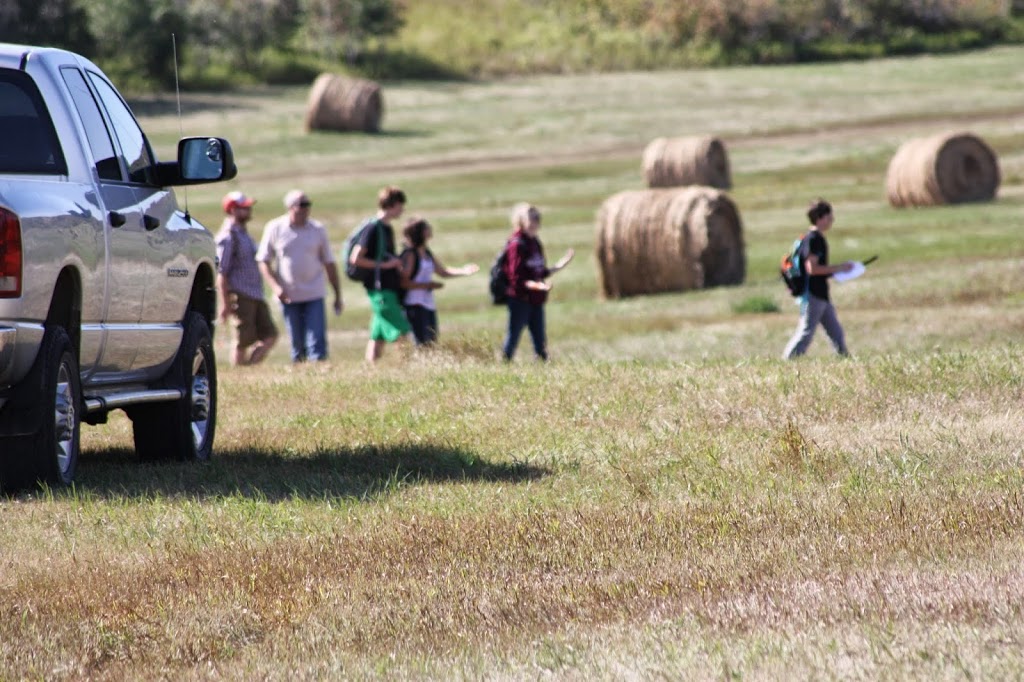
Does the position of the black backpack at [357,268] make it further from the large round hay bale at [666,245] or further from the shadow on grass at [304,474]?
the large round hay bale at [666,245]

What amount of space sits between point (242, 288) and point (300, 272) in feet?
1.89

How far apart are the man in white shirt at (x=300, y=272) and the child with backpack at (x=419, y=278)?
26.9 inches

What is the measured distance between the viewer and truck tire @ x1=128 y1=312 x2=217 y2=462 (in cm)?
890

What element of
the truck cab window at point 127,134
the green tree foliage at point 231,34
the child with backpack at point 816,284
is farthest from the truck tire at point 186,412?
the green tree foliage at point 231,34

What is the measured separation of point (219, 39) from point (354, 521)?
6174cm

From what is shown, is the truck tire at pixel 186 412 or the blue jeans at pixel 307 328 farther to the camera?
the blue jeans at pixel 307 328

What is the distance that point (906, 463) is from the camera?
7457 mm

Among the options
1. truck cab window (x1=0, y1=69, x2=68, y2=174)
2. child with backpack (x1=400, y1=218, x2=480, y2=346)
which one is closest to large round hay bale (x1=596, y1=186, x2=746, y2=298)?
child with backpack (x1=400, y1=218, x2=480, y2=346)

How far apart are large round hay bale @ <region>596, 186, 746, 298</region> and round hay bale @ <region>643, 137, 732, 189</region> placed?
11.3 metres

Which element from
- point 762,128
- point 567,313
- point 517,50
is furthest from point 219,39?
point 567,313

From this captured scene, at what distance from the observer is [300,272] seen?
15.5m

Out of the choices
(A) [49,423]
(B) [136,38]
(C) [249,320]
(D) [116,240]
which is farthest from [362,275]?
(B) [136,38]

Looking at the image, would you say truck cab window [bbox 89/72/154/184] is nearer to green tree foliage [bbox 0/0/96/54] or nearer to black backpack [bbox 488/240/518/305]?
black backpack [bbox 488/240/518/305]

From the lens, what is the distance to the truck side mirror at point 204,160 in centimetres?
849
